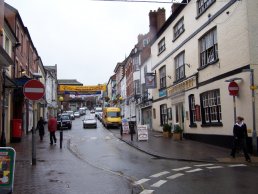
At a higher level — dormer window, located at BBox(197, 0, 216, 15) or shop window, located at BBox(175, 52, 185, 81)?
dormer window, located at BBox(197, 0, 216, 15)

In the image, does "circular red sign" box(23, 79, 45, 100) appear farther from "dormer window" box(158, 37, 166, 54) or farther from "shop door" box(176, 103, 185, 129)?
"dormer window" box(158, 37, 166, 54)

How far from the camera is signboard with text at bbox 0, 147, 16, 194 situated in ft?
19.1

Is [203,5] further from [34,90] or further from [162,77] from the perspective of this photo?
[34,90]

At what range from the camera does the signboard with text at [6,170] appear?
19.1 feet

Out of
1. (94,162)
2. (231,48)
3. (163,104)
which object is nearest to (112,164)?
(94,162)

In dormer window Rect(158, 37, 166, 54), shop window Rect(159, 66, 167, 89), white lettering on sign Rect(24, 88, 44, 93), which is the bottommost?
white lettering on sign Rect(24, 88, 44, 93)

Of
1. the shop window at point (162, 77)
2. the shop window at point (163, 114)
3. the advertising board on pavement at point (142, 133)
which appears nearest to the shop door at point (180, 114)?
the shop window at point (163, 114)

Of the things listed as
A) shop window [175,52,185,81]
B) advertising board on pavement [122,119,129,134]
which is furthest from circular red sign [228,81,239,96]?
advertising board on pavement [122,119,129,134]

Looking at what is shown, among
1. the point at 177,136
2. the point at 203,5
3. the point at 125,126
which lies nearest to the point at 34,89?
the point at 203,5

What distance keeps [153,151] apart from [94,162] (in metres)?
4.02

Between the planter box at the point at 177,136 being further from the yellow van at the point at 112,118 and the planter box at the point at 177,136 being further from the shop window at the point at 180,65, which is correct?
the yellow van at the point at 112,118

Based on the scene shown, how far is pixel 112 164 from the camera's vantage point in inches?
501

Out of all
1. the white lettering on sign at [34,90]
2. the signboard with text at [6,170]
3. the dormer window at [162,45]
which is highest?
the dormer window at [162,45]

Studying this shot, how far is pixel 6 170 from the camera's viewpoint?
588cm
